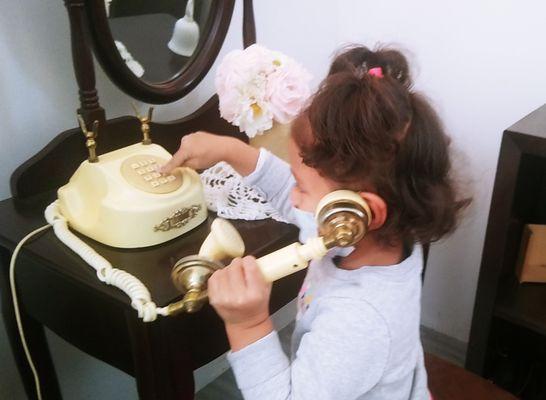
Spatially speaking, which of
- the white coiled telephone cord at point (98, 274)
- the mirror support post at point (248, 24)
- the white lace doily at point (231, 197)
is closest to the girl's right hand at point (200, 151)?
the white lace doily at point (231, 197)

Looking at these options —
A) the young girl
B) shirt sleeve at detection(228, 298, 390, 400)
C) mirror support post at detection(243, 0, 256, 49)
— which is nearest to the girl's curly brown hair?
the young girl

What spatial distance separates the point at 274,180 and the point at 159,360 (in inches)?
12.8

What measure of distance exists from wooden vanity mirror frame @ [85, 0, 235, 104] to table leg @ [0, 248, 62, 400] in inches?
12.1

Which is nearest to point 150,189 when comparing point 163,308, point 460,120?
point 163,308

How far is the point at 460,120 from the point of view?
1270 mm

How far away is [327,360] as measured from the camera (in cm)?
58

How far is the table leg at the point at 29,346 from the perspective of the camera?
82 cm

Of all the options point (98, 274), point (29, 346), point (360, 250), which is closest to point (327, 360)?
point (360, 250)

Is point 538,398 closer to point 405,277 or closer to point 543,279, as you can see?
point 543,279

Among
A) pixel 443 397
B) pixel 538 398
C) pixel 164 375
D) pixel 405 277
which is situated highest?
pixel 405 277

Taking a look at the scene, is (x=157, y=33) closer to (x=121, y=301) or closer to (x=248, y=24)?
(x=248, y=24)

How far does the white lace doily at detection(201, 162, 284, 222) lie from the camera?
0.81 metres

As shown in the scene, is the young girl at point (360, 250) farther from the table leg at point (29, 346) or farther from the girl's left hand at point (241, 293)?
the table leg at point (29, 346)

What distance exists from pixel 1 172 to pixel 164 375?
0.43 meters
